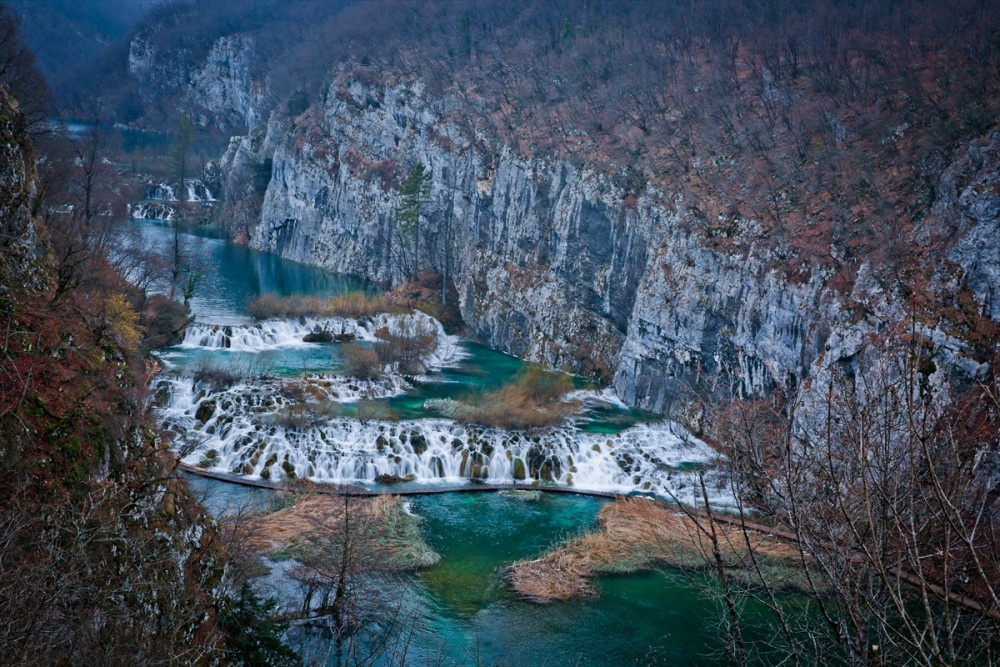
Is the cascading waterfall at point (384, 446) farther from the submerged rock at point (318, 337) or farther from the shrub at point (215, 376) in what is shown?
the submerged rock at point (318, 337)

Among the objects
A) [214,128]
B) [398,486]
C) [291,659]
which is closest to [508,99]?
[398,486]

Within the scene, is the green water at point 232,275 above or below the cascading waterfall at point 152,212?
below

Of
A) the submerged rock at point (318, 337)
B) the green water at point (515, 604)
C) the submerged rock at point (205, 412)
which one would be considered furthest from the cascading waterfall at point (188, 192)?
the green water at point (515, 604)

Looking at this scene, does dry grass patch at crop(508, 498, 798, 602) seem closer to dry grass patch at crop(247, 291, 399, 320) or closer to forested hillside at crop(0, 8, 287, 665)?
forested hillside at crop(0, 8, 287, 665)

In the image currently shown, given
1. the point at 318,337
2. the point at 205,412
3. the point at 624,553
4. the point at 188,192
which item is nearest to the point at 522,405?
the point at 624,553

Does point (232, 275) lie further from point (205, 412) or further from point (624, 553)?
point (624, 553)

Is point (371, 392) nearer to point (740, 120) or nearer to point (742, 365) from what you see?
point (742, 365)

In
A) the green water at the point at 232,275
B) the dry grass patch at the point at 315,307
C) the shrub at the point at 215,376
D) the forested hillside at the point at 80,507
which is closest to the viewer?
the forested hillside at the point at 80,507
